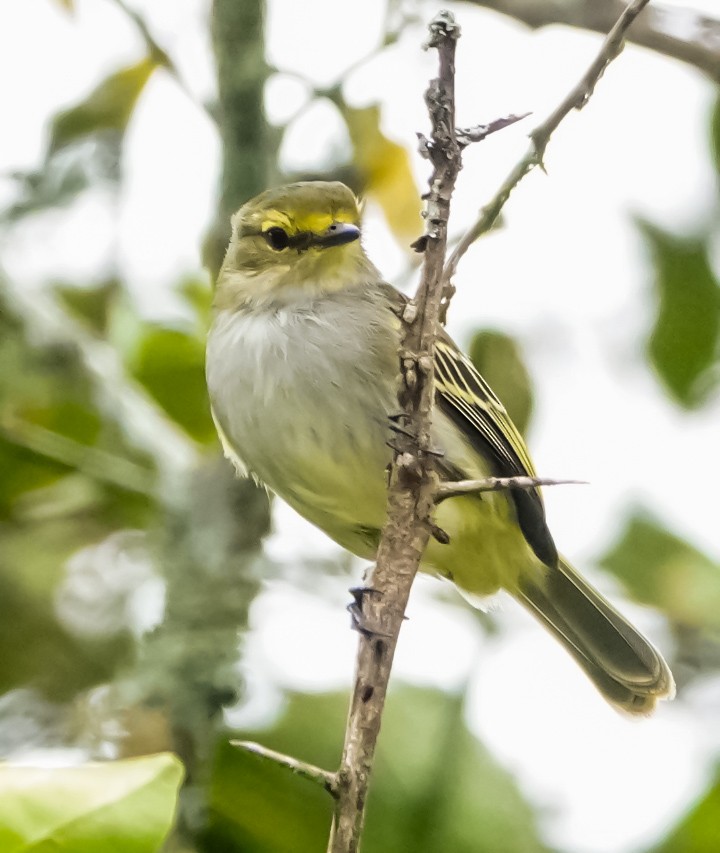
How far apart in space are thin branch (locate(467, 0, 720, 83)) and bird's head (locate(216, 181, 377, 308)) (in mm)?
729

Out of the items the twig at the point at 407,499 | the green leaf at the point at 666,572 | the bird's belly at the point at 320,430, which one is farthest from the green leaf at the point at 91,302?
the twig at the point at 407,499

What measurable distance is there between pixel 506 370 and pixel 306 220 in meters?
0.70

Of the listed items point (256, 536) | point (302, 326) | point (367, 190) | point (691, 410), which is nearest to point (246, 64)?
point (367, 190)

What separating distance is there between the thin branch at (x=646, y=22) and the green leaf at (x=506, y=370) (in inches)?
33.9

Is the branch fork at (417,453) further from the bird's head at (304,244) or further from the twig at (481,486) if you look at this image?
the bird's head at (304,244)

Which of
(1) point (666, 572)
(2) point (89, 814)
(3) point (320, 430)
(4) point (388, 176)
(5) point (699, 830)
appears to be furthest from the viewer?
(4) point (388, 176)

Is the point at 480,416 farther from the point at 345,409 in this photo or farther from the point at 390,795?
the point at 390,795

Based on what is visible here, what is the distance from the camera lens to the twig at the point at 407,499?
1653mm

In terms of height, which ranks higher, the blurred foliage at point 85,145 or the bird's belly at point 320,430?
the blurred foliage at point 85,145

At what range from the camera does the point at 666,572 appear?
130 inches

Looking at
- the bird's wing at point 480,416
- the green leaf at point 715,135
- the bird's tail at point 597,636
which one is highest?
the green leaf at point 715,135

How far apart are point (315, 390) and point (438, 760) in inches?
40.9

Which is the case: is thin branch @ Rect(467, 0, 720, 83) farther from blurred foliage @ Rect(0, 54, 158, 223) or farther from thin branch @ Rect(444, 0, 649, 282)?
blurred foliage @ Rect(0, 54, 158, 223)

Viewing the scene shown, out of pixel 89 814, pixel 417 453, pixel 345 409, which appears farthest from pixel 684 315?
pixel 89 814
